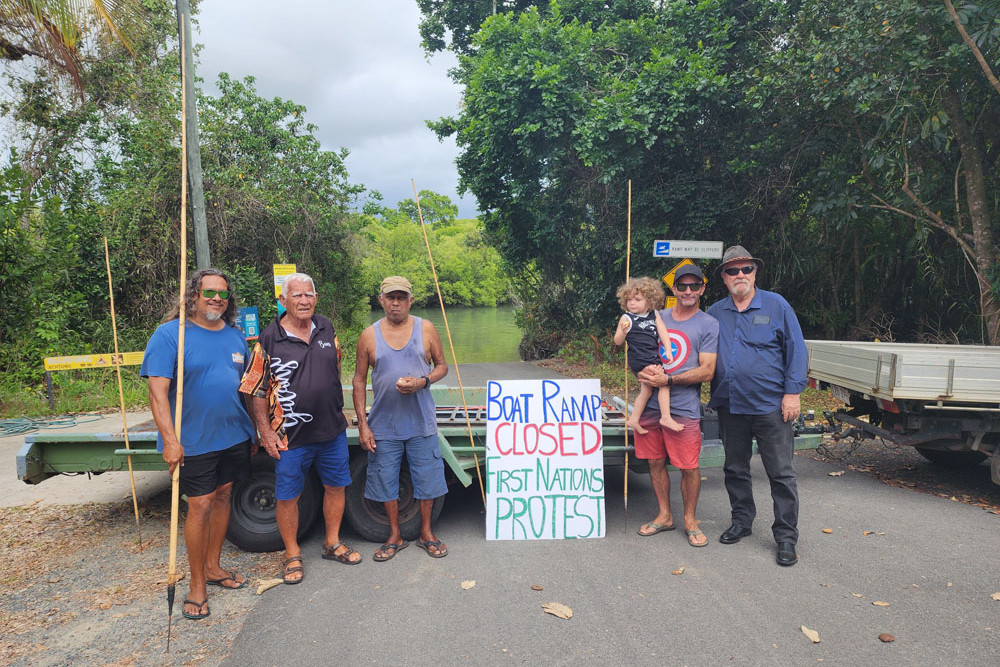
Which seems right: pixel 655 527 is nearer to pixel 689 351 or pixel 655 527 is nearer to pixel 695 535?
pixel 695 535

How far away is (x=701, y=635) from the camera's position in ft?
10.2

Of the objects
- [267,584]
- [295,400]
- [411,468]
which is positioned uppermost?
[295,400]

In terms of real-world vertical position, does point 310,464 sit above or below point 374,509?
above

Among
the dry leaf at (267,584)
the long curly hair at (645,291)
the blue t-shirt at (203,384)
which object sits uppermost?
the long curly hair at (645,291)

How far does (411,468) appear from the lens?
4102 millimetres

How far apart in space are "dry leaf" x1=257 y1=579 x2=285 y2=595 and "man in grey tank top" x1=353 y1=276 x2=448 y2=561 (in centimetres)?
63

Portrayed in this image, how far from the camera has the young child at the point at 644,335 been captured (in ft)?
13.6

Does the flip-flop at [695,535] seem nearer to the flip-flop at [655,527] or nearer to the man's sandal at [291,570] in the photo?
the flip-flop at [655,527]

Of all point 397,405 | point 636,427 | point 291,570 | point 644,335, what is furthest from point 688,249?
point 291,570

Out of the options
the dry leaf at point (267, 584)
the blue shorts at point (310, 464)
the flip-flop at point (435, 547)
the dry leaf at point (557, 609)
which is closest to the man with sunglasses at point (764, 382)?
the dry leaf at point (557, 609)

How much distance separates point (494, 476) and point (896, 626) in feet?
8.24

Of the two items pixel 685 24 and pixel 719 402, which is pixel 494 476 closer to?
pixel 719 402

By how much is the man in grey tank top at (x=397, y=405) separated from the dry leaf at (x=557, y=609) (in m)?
0.93

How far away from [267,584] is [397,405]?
1.34 metres
